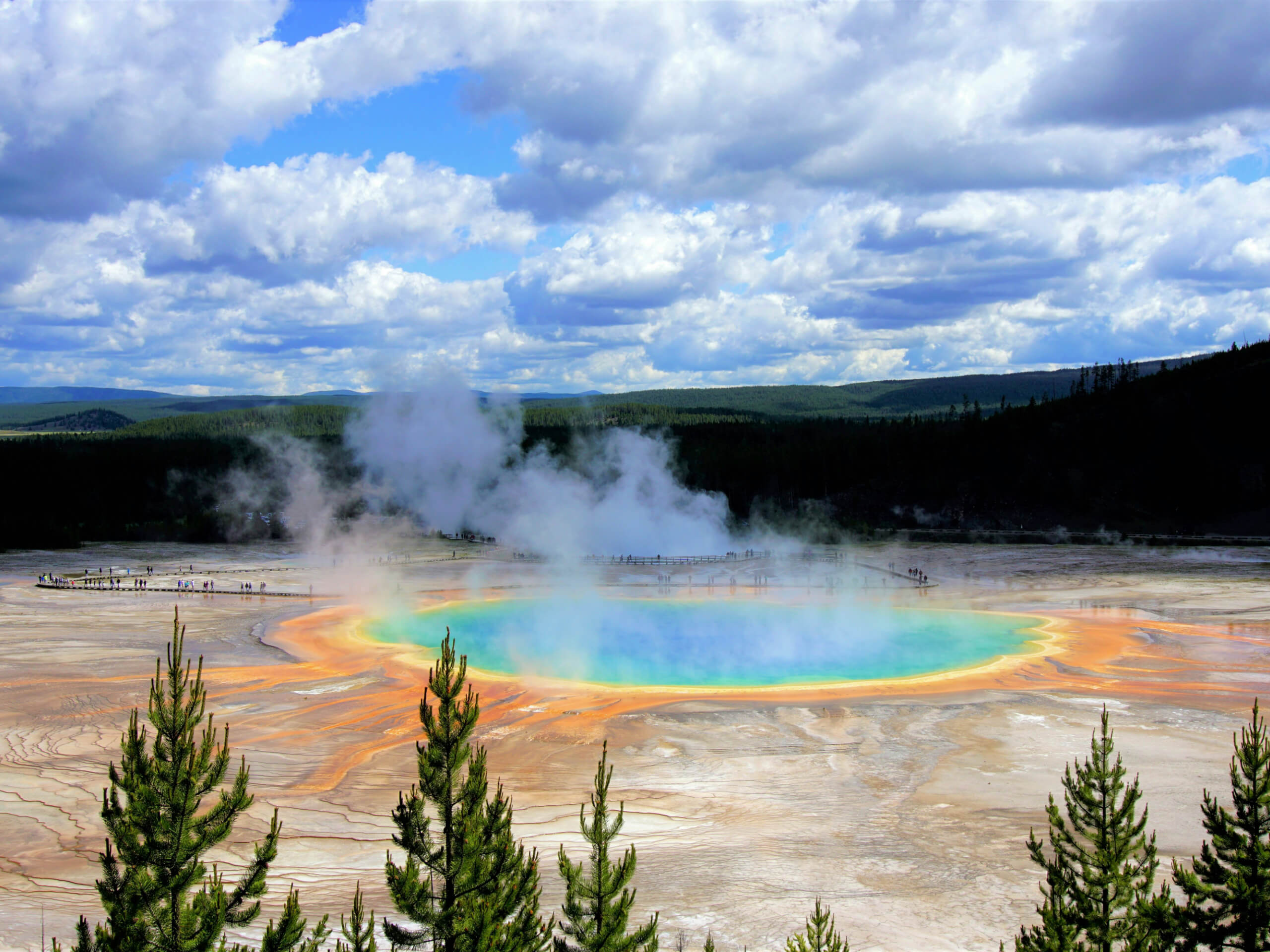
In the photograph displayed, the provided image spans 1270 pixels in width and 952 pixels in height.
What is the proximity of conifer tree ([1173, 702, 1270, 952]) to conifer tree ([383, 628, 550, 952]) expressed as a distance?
6.84 metres

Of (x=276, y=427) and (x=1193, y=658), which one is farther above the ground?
(x=276, y=427)

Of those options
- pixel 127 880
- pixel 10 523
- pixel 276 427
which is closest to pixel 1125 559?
pixel 127 880

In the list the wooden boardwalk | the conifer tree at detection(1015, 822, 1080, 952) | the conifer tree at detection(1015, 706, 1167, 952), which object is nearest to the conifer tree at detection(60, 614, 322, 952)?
the conifer tree at detection(1015, 822, 1080, 952)

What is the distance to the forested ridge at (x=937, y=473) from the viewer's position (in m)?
70.0

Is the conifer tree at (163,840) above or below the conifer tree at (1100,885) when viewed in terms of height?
above

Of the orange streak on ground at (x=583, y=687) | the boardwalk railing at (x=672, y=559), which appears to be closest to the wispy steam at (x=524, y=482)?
the boardwalk railing at (x=672, y=559)

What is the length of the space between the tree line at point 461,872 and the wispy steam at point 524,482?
4765 centimetres

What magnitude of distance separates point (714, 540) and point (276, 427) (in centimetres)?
9378

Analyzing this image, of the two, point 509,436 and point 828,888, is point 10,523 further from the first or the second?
point 828,888

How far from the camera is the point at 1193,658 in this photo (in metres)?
30.0

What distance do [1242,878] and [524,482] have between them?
56.8 m

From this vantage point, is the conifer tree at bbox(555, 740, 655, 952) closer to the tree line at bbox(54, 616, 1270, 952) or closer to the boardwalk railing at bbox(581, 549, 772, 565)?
the tree line at bbox(54, 616, 1270, 952)

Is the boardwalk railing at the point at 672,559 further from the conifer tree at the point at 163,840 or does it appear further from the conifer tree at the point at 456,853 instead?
the conifer tree at the point at 163,840

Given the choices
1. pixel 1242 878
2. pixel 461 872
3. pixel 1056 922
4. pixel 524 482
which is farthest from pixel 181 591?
pixel 1242 878
